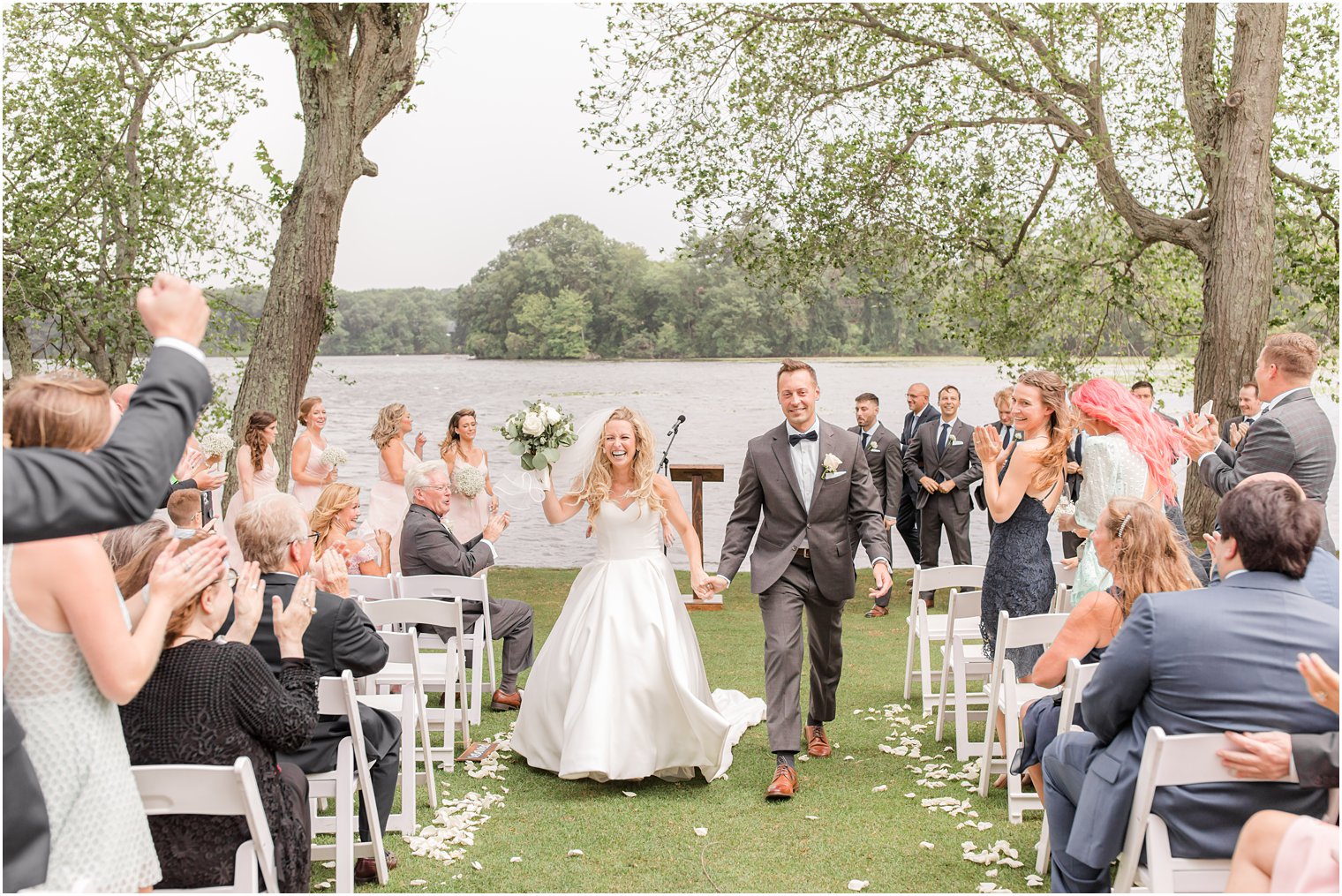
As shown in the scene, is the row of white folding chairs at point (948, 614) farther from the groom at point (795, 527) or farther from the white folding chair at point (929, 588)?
the groom at point (795, 527)

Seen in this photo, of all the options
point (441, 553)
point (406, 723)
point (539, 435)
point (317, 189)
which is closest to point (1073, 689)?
point (406, 723)

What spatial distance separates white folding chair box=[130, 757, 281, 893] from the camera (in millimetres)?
2889

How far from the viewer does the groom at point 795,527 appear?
543 cm

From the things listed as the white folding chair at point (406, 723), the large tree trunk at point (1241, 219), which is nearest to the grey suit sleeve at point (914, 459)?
the large tree trunk at point (1241, 219)

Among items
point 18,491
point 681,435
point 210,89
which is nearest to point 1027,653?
point 18,491

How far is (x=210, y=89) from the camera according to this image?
12.8 meters

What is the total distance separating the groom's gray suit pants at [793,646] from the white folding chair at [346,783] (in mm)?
1904

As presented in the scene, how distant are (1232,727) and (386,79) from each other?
983 centimetres

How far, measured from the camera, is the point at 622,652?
5430 mm

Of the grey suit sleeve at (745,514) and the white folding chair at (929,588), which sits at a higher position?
the grey suit sleeve at (745,514)

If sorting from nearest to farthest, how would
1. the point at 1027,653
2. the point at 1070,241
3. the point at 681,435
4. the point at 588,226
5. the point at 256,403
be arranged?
the point at 1027,653
the point at 256,403
the point at 1070,241
the point at 588,226
the point at 681,435

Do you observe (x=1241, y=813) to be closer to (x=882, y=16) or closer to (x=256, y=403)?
(x=256, y=403)

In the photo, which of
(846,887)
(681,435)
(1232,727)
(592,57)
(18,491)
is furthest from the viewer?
(681,435)

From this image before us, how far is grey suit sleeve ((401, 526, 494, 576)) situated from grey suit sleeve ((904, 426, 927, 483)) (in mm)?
5024
